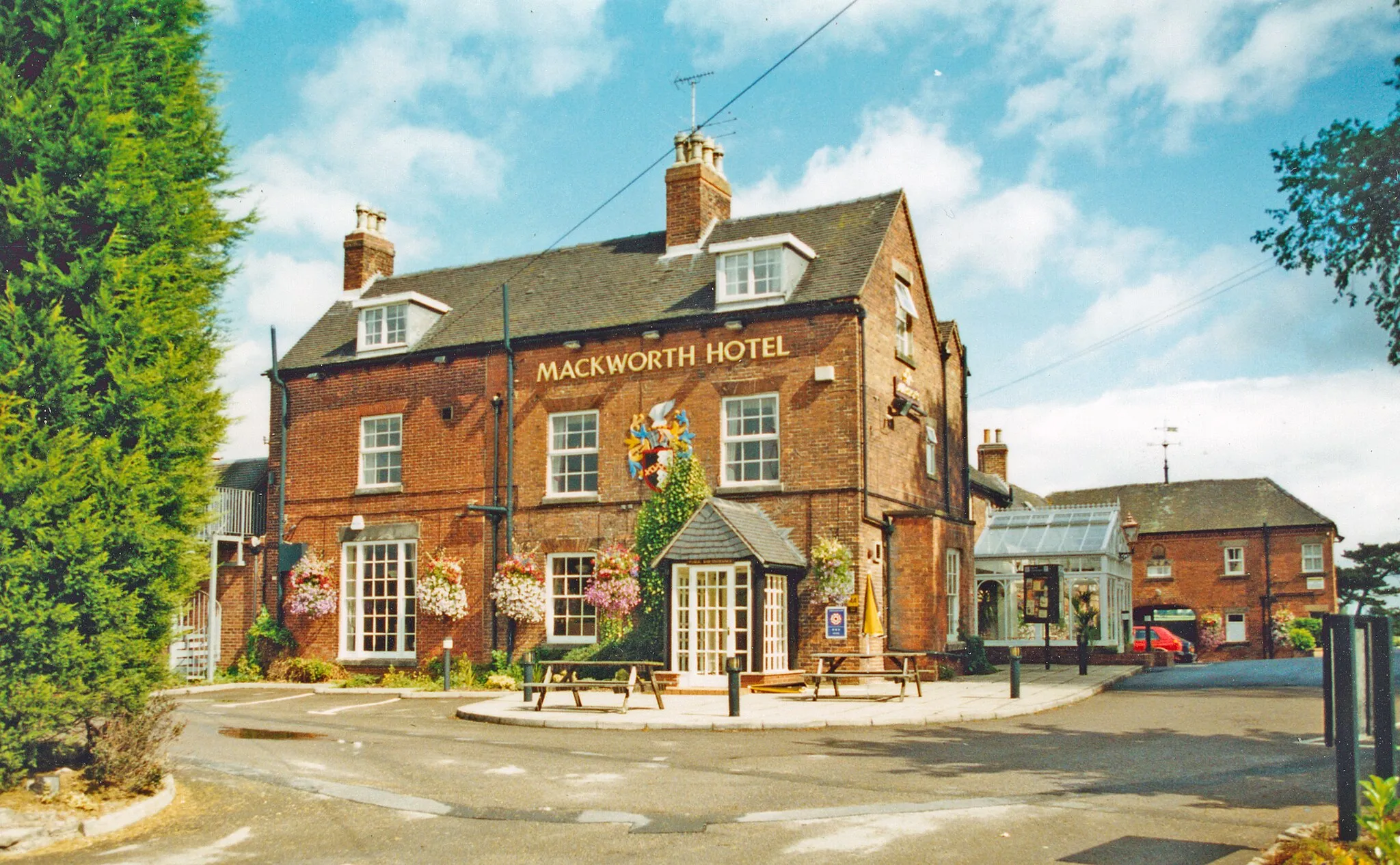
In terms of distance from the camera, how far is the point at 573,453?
24156 mm

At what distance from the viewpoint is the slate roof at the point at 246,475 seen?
2967 cm

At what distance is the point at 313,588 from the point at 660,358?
915 centimetres

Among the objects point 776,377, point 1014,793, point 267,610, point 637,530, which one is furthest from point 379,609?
point 1014,793

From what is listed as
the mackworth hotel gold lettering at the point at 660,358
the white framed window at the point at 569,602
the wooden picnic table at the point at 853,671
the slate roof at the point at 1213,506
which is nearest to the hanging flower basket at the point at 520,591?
the white framed window at the point at 569,602

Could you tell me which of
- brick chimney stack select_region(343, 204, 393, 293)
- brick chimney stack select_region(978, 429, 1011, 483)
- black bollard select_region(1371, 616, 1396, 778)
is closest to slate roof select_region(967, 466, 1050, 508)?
brick chimney stack select_region(978, 429, 1011, 483)

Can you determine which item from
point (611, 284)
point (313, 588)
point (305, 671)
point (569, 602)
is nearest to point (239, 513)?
point (313, 588)

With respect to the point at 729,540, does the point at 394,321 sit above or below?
above

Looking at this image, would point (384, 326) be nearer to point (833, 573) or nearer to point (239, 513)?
point (239, 513)

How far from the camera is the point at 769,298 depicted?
22.7 metres

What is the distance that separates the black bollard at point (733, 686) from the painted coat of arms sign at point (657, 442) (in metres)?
7.18

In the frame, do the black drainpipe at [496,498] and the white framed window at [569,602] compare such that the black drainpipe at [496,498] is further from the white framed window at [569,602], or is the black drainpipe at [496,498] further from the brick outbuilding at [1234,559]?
the brick outbuilding at [1234,559]

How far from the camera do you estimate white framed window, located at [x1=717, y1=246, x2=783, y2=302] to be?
74.9ft

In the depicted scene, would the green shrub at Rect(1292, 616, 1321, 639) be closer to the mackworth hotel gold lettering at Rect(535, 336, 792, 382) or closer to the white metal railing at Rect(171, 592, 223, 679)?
the mackworth hotel gold lettering at Rect(535, 336, 792, 382)

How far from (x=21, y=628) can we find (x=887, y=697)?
497 inches
